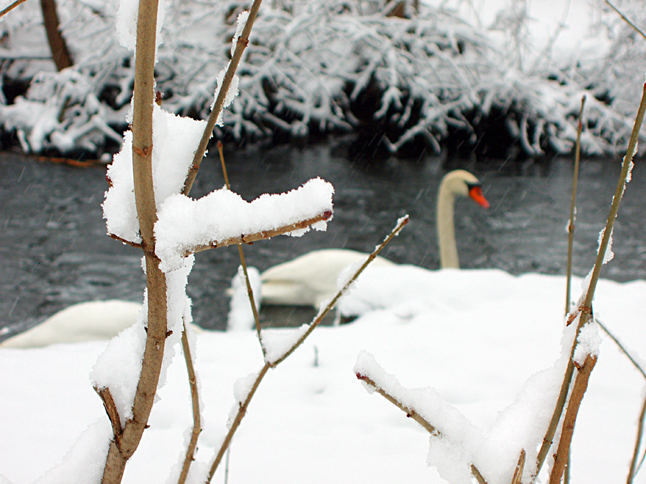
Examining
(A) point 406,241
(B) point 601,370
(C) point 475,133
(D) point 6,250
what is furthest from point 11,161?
(B) point 601,370

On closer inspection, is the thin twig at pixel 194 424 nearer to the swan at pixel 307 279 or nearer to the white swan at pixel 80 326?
the white swan at pixel 80 326

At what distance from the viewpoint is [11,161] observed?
759 centimetres

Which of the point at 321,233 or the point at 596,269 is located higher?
the point at 596,269

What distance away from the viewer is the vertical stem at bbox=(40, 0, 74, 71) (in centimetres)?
907

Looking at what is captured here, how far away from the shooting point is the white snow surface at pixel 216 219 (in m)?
0.41

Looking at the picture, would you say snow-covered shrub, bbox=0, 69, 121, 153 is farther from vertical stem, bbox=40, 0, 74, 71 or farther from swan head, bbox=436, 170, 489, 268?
swan head, bbox=436, 170, 489, 268

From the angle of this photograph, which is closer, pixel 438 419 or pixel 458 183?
pixel 438 419

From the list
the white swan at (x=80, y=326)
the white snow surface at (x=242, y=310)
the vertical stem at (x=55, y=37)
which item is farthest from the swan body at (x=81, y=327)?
the vertical stem at (x=55, y=37)

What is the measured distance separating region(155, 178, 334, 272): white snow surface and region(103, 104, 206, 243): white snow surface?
30 millimetres

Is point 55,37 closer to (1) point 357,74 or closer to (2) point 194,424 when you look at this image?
(1) point 357,74

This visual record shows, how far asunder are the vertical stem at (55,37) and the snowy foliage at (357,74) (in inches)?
7.5

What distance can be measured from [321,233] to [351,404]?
16.8ft

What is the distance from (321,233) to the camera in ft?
21.4

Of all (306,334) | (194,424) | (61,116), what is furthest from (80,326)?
(61,116)
